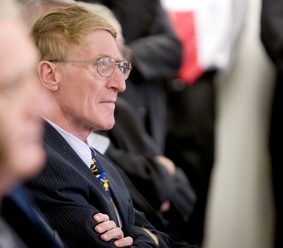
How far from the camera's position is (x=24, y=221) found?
118 centimetres

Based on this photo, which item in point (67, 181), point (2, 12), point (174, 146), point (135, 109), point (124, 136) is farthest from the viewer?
point (174, 146)

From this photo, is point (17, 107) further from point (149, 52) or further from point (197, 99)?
point (197, 99)

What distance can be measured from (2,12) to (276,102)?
2.40 m

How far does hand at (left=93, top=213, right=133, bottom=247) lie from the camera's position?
143 cm

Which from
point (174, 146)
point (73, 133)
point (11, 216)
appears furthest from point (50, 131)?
point (174, 146)

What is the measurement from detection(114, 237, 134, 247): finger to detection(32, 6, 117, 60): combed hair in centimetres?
33

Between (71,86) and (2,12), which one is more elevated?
(2,12)

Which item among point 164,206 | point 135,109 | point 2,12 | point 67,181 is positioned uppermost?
point 2,12

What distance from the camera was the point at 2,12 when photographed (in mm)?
1059

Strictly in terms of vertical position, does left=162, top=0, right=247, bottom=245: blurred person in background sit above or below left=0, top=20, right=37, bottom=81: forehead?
below

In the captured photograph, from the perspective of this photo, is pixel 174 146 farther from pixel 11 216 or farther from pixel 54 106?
pixel 11 216

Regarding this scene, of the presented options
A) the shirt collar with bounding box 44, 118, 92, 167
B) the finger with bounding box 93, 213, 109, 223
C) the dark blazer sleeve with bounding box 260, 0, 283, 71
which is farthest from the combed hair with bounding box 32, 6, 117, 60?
the dark blazer sleeve with bounding box 260, 0, 283, 71

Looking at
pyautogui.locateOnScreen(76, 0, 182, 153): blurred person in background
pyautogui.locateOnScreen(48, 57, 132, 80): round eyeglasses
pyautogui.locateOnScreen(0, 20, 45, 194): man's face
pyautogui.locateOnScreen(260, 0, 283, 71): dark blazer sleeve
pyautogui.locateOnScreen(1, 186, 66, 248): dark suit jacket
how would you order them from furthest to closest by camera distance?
pyautogui.locateOnScreen(260, 0, 283, 71): dark blazer sleeve < pyautogui.locateOnScreen(76, 0, 182, 153): blurred person in background < pyautogui.locateOnScreen(48, 57, 132, 80): round eyeglasses < pyautogui.locateOnScreen(1, 186, 66, 248): dark suit jacket < pyautogui.locateOnScreen(0, 20, 45, 194): man's face

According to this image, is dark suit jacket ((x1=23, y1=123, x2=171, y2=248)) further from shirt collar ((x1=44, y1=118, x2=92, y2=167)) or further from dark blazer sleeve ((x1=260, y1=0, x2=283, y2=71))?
dark blazer sleeve ((x1=260, y1=0, x2=283, y2=71))
